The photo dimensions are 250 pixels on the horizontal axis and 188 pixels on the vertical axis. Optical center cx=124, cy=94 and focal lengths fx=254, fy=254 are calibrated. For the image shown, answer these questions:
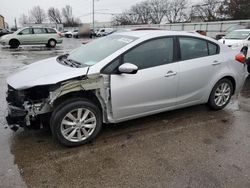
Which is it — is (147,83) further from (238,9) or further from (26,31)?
(238,9)

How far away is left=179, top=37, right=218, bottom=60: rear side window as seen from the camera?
4355mm

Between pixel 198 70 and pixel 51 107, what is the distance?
2.54 metres

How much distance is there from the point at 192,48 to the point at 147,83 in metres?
1.21

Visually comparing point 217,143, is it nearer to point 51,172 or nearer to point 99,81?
point 99,81

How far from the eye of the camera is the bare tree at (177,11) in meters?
72.5

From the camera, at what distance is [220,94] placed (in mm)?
4980

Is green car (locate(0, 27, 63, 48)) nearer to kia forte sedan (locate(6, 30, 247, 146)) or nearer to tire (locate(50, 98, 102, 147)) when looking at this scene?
kia forte sedan (locate(6, 30, 247, 146))

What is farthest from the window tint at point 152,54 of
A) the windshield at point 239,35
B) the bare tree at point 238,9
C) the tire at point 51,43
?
the bare tree at point 238,9

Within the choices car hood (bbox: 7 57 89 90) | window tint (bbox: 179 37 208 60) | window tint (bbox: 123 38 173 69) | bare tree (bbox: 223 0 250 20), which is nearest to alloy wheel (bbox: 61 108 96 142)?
car hood (bbox: 7 57 89 90)

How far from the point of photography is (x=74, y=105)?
3465 mm

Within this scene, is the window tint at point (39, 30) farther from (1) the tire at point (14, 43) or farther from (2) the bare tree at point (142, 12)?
(2) the bare tree at point (142, 12)

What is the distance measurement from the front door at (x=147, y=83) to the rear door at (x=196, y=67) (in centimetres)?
19

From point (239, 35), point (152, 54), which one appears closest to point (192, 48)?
point (152, 54)

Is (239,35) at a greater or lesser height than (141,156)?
greater
